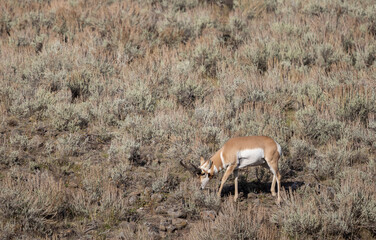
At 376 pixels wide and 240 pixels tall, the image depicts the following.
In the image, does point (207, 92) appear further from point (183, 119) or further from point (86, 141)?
point (86, 141)

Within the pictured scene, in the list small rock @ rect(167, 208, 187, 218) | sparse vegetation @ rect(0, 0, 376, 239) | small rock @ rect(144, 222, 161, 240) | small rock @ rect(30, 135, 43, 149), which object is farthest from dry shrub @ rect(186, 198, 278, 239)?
small rock @ rect(30, 135, 43, 149)

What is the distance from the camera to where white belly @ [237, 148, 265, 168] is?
573 centimetres

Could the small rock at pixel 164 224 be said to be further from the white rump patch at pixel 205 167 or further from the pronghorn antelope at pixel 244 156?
the white rump patch at pixel 205 167

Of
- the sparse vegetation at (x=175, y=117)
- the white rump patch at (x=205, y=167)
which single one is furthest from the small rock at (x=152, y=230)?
the white rump patch at (x=205, y=167)

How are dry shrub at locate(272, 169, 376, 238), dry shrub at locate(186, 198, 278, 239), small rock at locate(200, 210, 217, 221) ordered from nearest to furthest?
dry shrub at locate(186, 198, 278, 239), dry shrub at locate(272, 169, 376, 238), small rock at locate(200, 210, 217, 221)

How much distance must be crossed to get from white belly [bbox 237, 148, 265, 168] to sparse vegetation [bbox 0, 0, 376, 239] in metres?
0.60

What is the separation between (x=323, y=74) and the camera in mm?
9828

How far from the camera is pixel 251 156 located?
5.74m

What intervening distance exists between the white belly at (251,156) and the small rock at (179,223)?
1139 millimetres

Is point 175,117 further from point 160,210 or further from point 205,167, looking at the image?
point 160,210

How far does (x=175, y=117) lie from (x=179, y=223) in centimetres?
288

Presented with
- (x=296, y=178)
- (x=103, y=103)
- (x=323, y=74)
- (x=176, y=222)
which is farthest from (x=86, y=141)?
(x=323, y=74)

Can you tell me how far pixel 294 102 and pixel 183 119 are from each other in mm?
2558

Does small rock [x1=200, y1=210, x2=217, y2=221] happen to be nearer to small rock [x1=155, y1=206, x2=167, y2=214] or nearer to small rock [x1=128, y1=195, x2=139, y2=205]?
small rock [x1=155, y1=206, x2=167, y2=214]
